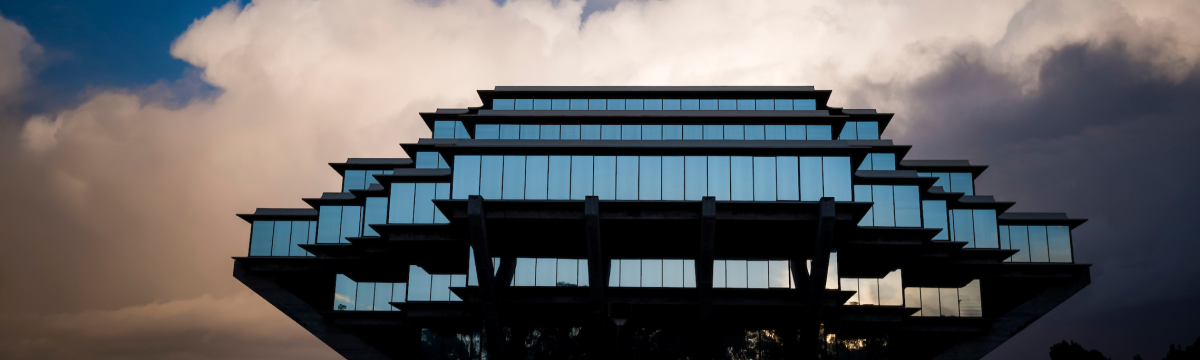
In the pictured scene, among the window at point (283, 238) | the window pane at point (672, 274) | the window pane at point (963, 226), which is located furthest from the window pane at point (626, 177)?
the window at point (283, 238)

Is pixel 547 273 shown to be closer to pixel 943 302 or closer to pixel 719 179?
pixel 719 179

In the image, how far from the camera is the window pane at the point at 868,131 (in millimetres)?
46594

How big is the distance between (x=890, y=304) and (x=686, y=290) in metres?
11.9

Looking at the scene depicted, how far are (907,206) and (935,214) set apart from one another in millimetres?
3835

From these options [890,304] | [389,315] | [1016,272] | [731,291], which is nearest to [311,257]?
[389,315]

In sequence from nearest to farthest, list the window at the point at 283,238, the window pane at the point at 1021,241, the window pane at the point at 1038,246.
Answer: the window pane at the point at 1021,241 → the window pane at the point at 1038,246 → the window at the point at 283,238

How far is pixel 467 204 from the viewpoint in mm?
36969

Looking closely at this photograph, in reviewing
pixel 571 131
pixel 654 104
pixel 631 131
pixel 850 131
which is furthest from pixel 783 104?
pixel 571 131

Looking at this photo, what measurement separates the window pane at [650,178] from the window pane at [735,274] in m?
5.77

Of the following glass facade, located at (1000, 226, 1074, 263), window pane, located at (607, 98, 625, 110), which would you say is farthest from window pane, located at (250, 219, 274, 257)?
glass facade, located at (1000, 226, 1074, 263)

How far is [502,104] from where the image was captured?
157 feet

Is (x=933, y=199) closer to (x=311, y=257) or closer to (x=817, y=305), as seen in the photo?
(x=817, y=305)

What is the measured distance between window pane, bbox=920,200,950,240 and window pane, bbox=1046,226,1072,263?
829 centimetres

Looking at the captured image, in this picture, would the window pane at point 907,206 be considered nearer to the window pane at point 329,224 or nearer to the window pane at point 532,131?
the window pane at point 532,131
